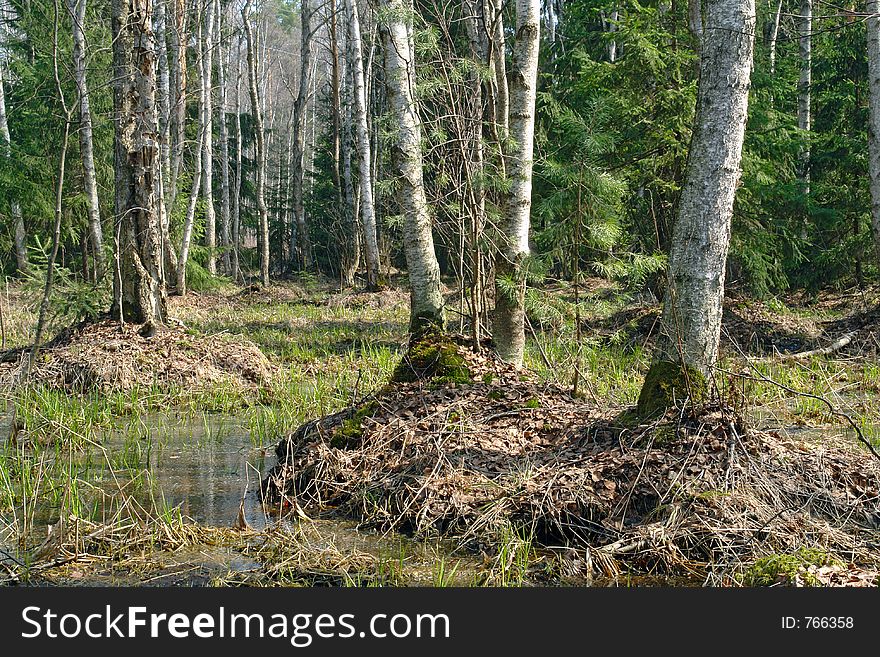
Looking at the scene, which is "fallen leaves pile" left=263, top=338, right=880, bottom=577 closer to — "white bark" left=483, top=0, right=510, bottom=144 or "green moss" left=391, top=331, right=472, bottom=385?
"green moss" left=391, top=331, right=472, bottom=385

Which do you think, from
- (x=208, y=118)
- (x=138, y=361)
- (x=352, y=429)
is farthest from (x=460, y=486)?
(x=208, y=118)

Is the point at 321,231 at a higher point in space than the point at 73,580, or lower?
higher

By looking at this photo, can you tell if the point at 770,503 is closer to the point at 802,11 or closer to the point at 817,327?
the point at 817,327

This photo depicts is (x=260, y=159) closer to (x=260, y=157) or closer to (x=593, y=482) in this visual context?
(x=260, y=157)

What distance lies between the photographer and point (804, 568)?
4125 mm

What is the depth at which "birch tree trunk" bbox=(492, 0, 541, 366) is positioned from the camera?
7.46 metres

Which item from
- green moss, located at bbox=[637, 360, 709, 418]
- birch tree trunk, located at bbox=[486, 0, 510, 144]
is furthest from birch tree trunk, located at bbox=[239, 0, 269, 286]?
green moss, located at bbox=[637, 360, 709, 418]

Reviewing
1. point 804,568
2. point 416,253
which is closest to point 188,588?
point 804,568

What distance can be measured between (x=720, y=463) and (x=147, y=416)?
6.15m

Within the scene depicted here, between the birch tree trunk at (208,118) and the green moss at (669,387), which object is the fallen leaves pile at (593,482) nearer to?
the green moss at (669,387)

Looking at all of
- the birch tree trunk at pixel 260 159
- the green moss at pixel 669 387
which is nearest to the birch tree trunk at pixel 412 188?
the green moss at pixel 669 387

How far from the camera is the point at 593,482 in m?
5.09

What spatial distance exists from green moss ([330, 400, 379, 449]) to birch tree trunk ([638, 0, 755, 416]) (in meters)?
2.37

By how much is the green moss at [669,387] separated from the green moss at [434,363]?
5.89ft
